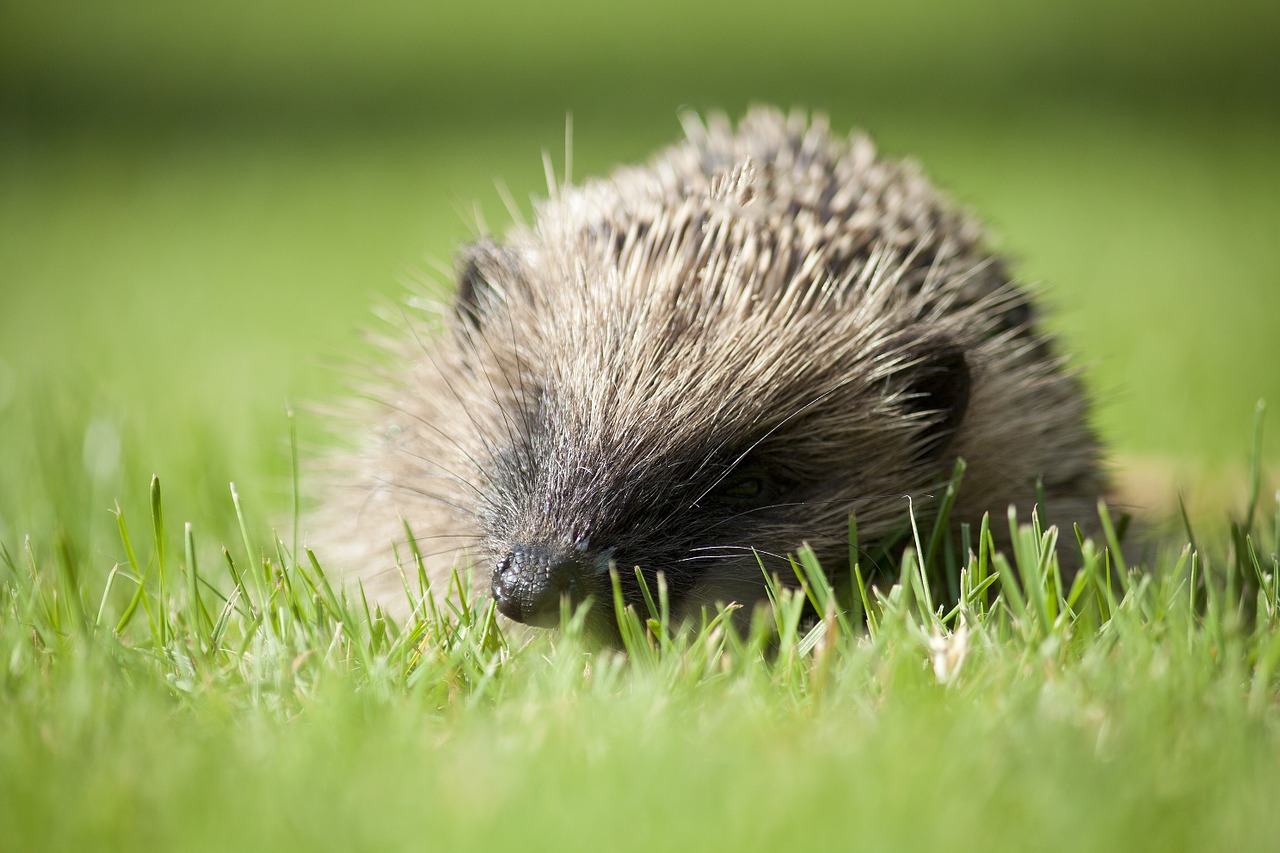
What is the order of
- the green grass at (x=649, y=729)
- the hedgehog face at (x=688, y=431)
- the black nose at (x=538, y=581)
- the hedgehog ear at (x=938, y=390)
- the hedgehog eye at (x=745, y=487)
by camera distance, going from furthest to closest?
the hedgehog ear at (x=938, y=390)
the hedgehog eye at (x=745, y=487)
the hedgehog face at (x=688, y=431)
the black nose at (x=538, y=581)
the green grass at (x=649, y=729)

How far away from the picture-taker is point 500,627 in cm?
205

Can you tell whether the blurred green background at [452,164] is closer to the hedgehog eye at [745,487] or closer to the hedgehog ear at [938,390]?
the hedgehog ear at [938,390]

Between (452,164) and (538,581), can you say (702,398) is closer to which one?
(538,581)

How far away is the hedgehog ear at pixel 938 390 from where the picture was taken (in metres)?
2.11

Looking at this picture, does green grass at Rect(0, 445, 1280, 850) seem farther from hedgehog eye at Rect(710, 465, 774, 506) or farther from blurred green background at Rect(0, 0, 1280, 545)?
blurred green background at Rect(0, 0, 1280, 545)

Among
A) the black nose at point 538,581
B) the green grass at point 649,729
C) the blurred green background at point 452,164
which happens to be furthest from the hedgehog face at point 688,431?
the blurred green background at point 452,164

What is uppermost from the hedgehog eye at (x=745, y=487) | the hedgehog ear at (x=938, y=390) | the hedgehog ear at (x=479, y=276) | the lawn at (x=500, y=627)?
the hedgehog ear at (x=479, y=276)

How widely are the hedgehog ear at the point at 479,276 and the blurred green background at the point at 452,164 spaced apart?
1.06 ft

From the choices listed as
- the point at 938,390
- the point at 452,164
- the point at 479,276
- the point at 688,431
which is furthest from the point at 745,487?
the point at 452,164

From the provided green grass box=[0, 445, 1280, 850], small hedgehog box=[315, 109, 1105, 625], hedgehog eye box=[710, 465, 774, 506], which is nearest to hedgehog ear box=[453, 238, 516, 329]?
small hedgehog box=[315, 109, 1105, 625]

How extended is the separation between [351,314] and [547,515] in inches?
162

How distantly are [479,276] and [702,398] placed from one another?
23.8 inches

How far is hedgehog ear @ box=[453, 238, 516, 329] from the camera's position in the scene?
229 cm

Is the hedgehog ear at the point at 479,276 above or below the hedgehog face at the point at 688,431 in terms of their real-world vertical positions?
above
